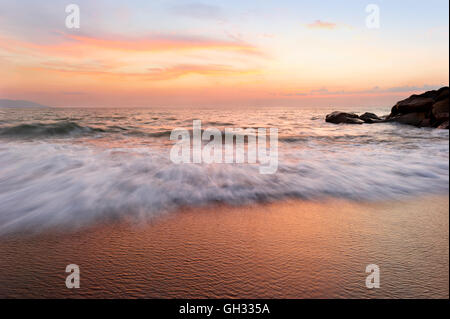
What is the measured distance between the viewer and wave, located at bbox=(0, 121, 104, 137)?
1215 centimetres

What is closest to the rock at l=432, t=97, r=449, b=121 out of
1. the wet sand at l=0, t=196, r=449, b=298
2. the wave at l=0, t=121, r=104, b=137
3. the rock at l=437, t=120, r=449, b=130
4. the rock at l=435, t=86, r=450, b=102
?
the rock at l=435, t=86, r=450, b=102

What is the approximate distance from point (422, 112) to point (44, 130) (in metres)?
23.8

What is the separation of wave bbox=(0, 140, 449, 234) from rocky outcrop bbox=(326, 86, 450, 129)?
9.46 metres

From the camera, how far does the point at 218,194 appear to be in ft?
14.2

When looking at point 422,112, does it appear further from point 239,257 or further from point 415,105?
point 239,257

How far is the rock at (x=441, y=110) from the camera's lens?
46.0 feet

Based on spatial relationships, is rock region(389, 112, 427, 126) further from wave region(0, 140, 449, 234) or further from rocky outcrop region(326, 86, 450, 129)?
wave region(0, 140, 449, 234)

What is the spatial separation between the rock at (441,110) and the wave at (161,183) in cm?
932

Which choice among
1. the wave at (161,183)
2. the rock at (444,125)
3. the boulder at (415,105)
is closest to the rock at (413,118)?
the boulder at (415,105)

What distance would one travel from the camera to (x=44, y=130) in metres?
13.0

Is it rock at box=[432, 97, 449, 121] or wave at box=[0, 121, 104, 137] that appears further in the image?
rock at box=[432, 97, 449, 121]
